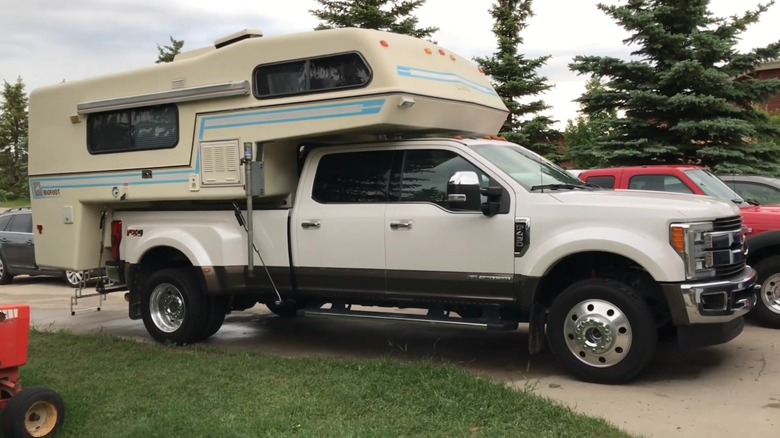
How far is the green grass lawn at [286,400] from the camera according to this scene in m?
4.68

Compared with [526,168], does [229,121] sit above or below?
above

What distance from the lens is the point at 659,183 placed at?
8914 millimetres

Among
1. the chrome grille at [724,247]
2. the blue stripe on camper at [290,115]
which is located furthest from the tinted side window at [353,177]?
the chrome grille at [724,247]

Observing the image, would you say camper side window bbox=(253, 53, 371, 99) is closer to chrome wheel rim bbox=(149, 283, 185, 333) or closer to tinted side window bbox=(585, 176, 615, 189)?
chrome wheel rim bbox=(149, 283, 185, 333)

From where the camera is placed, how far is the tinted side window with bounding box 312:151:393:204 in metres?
6.86

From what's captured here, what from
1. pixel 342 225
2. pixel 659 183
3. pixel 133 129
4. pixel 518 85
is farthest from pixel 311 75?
pixel 518 85

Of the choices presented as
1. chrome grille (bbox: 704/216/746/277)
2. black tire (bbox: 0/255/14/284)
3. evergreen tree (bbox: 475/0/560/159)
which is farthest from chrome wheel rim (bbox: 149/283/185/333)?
evergreen tree (bbox: 475/0/560/159)

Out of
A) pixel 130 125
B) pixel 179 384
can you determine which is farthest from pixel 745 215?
pixel 130 125

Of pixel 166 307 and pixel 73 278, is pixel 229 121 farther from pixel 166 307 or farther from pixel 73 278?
pixel 73 278

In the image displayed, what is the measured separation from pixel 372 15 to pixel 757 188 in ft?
41.5

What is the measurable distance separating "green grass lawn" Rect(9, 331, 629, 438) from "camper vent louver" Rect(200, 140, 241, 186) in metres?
1.77

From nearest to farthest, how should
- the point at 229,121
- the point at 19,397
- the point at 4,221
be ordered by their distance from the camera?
the point at 19,397, the point at 229,121, the point at 4,221

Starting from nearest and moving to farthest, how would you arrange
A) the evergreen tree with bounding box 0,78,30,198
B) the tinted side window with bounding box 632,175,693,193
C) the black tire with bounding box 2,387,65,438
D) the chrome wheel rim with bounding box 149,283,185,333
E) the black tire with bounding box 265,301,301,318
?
the black tire with bounding box 2,387,65,438, the black tire with bounding box 265,301,301,318, the chrome wheel rim with bounding box 149,283,185,333, the tinted side window with bounding box 632,175,693,193, the evergreen tree with bounding box 0,78,30,198

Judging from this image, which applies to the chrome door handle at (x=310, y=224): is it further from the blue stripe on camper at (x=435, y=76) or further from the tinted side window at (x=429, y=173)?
the blue stripe on camper at (x=435, y=76)
